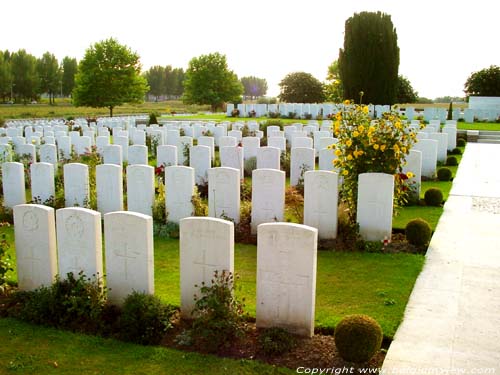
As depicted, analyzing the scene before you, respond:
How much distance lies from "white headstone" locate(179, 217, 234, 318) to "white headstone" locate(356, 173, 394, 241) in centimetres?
369

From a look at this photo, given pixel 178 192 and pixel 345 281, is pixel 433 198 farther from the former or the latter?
pixel 178 192

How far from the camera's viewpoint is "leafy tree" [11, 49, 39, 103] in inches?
3004

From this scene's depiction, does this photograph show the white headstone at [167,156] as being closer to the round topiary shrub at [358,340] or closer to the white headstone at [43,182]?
the white headstone at [43,182]

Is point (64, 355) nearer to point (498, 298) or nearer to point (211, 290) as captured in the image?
point (211, 290)

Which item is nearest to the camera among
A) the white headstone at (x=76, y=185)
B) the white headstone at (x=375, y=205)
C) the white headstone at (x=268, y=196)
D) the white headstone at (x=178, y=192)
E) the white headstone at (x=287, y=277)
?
the white headstone at (x=287, y=277)

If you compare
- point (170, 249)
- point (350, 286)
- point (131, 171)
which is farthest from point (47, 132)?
point (350, 286)

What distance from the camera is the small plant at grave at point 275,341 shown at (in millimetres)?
4855

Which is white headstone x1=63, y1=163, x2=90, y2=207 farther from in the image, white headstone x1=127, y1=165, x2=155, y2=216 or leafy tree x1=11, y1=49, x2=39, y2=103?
leafy tree x1=11, y1=49, x2=39, y2=103

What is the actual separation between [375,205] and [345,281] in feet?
6.54

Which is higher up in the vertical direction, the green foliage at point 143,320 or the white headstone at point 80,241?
the white headstone at point 80,241

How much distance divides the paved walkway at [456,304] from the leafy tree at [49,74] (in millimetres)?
83484

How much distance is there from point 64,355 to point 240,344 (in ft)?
5.38

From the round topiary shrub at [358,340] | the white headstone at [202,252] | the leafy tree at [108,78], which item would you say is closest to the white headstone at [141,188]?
the white headstone at [202,252]

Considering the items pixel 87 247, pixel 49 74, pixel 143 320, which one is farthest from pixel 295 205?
pixel 49 74
